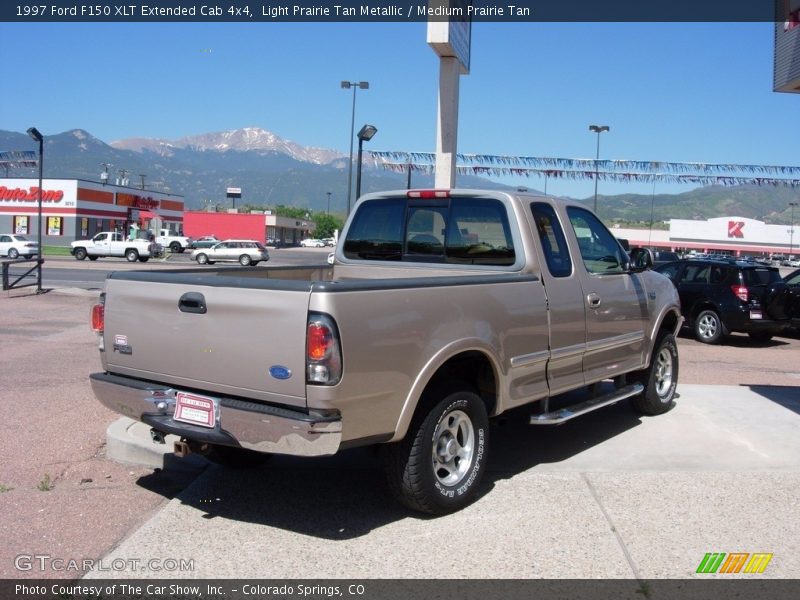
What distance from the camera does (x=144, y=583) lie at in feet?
13.2

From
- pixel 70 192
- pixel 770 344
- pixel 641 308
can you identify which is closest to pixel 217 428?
pixel 641 308

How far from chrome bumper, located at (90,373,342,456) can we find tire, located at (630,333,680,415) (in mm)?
4271

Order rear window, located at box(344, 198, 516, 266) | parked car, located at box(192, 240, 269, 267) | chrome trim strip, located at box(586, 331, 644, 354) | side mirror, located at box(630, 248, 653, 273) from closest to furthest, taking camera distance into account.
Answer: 1. rear window, located at box(344, 198, 516, 266)
2. chrome trim strip, located at box(586, 331, 644, 354)
3. side mirror, located at box(630, 248, 653, 273)
4. parked car, located at box(192, 240, 269, 267)

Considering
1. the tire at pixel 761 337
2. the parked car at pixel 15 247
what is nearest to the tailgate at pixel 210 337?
the tire at pixel 761 337

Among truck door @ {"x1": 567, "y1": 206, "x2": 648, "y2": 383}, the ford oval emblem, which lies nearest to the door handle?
the ford oval emblem

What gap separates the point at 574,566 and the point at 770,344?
494 inches

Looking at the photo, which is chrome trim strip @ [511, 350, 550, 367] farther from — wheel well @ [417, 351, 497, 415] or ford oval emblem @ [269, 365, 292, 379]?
ford oval emblem @ [269, 365, 292, 379]

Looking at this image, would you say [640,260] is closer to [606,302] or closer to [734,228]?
[606,302]

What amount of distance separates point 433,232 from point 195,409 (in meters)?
2.66

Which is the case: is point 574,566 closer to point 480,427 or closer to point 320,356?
point 480,427

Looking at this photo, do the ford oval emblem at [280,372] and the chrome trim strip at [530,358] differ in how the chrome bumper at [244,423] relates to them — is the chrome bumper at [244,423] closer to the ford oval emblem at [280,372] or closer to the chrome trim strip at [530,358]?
the ford oval emblem at [280,372]

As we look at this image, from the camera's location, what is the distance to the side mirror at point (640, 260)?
22.9ft

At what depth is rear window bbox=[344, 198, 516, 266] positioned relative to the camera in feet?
19.7

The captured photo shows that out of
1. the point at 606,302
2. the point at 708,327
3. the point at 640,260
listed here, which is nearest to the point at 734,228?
the point at 708,327
